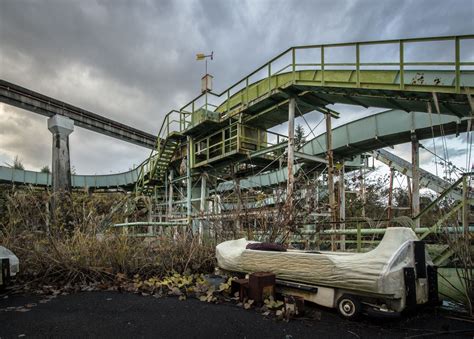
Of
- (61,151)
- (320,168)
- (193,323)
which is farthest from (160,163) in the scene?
(193,323)

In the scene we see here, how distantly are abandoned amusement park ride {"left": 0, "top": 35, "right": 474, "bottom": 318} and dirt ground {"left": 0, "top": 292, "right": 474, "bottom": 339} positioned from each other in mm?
246

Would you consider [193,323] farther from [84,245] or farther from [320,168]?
[320,168]

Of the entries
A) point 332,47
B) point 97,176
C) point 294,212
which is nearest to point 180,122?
point 332,47

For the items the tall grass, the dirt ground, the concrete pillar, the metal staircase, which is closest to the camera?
the dirt ground

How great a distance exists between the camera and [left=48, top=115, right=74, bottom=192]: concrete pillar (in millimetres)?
14492

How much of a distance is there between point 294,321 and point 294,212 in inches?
122

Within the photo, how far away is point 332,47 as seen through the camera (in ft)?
33.2

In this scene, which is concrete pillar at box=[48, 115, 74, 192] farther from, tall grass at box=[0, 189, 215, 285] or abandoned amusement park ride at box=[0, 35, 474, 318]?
tall grass at box=[0, 189, 215, 285]

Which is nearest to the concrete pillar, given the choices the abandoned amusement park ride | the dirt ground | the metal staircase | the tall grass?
the abandoned amusement park ride

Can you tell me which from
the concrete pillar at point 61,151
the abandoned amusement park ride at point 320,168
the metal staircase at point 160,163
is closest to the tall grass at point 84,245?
the abandoned amusement park ride at point 320,168

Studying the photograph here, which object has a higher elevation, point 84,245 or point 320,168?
point 320,168

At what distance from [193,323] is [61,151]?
13878mm

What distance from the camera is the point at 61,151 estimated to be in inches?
586

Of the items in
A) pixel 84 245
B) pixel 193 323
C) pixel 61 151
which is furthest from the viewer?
pixel 61 151
